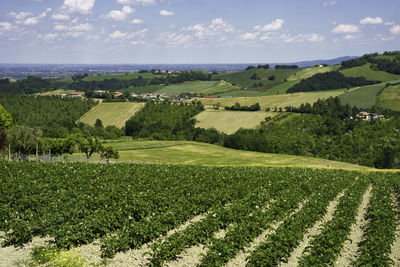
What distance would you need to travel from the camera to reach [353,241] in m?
27.3

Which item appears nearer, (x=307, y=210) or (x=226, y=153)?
(x=307, y=210)

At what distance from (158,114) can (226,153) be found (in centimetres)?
8134

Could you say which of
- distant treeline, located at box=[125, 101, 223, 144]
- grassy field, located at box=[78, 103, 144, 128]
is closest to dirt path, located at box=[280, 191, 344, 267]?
distant treeline, located at box=[125, 101, 223, 144]

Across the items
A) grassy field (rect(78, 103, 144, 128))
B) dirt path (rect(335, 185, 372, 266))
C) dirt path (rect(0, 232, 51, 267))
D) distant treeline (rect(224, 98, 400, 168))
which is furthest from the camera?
grassy field (rect(78, 103, 144, 128))

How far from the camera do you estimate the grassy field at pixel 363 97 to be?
16366 centimetres

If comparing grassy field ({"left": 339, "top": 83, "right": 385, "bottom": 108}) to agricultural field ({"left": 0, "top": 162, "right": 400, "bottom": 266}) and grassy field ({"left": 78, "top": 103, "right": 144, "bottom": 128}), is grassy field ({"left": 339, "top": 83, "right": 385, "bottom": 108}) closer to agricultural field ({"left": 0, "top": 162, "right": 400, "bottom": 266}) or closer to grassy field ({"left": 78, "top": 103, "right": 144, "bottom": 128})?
grassy field ({"left": 78, "top": 103, "right": 144, "bottom": 128})

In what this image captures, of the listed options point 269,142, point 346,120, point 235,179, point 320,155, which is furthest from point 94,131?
point 235,179

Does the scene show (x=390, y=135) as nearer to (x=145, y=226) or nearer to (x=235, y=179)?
(x=235, y=179)

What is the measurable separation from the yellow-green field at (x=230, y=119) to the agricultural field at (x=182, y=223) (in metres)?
110

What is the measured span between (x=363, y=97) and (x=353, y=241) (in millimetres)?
160565

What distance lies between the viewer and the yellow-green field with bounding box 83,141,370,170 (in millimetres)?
82875

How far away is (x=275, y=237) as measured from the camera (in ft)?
81.5

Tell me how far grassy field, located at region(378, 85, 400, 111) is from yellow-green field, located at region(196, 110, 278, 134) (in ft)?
141

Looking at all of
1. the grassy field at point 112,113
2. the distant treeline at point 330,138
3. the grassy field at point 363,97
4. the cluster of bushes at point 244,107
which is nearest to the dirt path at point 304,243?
the distant treeline at point 330,138
